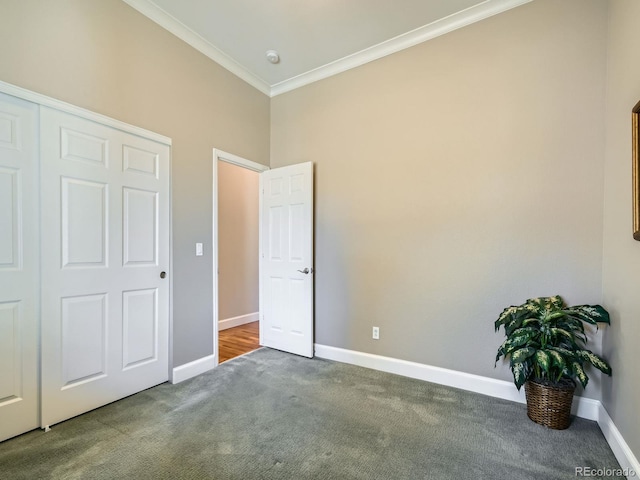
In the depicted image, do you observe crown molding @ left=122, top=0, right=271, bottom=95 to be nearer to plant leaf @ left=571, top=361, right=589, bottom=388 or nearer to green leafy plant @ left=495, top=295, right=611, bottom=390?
green leafy plant @ left=495, top=295, right=611, bottom=390

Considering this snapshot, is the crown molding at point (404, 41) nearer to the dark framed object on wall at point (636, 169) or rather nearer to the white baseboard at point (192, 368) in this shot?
the dark framed object on wall at point (636, 169)

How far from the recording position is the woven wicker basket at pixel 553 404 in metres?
1.86

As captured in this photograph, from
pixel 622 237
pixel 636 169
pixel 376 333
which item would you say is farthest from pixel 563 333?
pixel 376 333

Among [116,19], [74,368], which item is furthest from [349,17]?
[74,368]

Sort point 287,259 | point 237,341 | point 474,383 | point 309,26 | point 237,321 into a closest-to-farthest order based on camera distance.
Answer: point 474,383 → point 309,26 → point 287,259 → point 237,341 → point 237,321

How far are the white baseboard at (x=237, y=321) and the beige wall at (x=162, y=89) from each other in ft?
4.88

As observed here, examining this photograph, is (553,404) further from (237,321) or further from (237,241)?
(237,241)

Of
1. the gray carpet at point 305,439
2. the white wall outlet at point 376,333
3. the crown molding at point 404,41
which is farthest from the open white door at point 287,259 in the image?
the crown molding at point 404,41

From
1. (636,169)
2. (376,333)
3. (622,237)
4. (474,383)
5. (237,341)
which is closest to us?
(636,169)

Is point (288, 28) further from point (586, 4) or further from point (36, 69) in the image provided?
point (586, 4)

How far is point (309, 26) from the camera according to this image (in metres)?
2.54

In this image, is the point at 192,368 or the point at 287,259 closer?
the point at 192,368

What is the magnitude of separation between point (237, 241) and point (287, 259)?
165cm

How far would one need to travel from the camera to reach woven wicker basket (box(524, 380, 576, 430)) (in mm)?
1861
